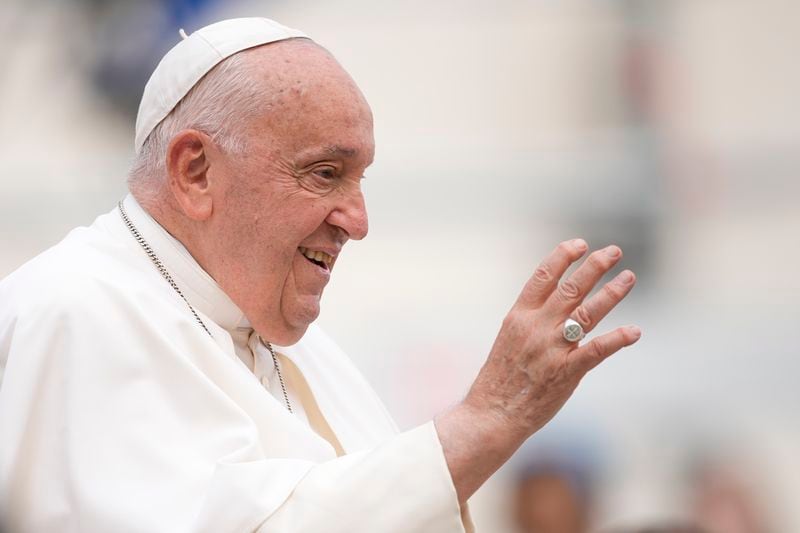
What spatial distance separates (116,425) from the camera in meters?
3.19

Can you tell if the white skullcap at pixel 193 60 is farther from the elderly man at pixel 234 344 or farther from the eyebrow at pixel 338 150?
the eyebrow at pixel 338 150

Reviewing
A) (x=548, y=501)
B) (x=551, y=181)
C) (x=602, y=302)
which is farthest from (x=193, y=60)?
(x=551, y=181)

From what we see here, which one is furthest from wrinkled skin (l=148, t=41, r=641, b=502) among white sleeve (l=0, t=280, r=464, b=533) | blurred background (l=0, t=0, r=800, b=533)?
blurred background (l=0, t=0, r=800, b=533)

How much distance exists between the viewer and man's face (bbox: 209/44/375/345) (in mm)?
3668

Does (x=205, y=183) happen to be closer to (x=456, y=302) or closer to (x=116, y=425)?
(x=116, y=425)

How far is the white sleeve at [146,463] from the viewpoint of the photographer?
3104 mm

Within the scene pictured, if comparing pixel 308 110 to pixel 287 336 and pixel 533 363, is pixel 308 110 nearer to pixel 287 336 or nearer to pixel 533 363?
pixel 287 336

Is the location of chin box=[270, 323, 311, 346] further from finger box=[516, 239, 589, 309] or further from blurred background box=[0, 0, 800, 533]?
blurred background box=[0, 0, 800, 533]

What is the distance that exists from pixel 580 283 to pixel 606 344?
0.12 m

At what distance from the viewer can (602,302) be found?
309 centimetres

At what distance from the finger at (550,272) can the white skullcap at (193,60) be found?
1.05 m

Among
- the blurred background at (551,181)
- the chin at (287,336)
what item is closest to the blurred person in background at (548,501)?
the blurred background at (551,181)

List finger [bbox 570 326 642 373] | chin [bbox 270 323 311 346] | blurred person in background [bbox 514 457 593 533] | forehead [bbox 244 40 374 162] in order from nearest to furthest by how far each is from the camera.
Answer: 1. finger [bbox 570 326 642 373]
2. forehead [bbox 244 40 374 162]
3. chin [bbox 270 323 311 346]
4. blurred person in background [bbox 514 457 593 533]

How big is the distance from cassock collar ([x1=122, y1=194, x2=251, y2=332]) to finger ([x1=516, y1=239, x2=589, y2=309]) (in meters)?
0.86
